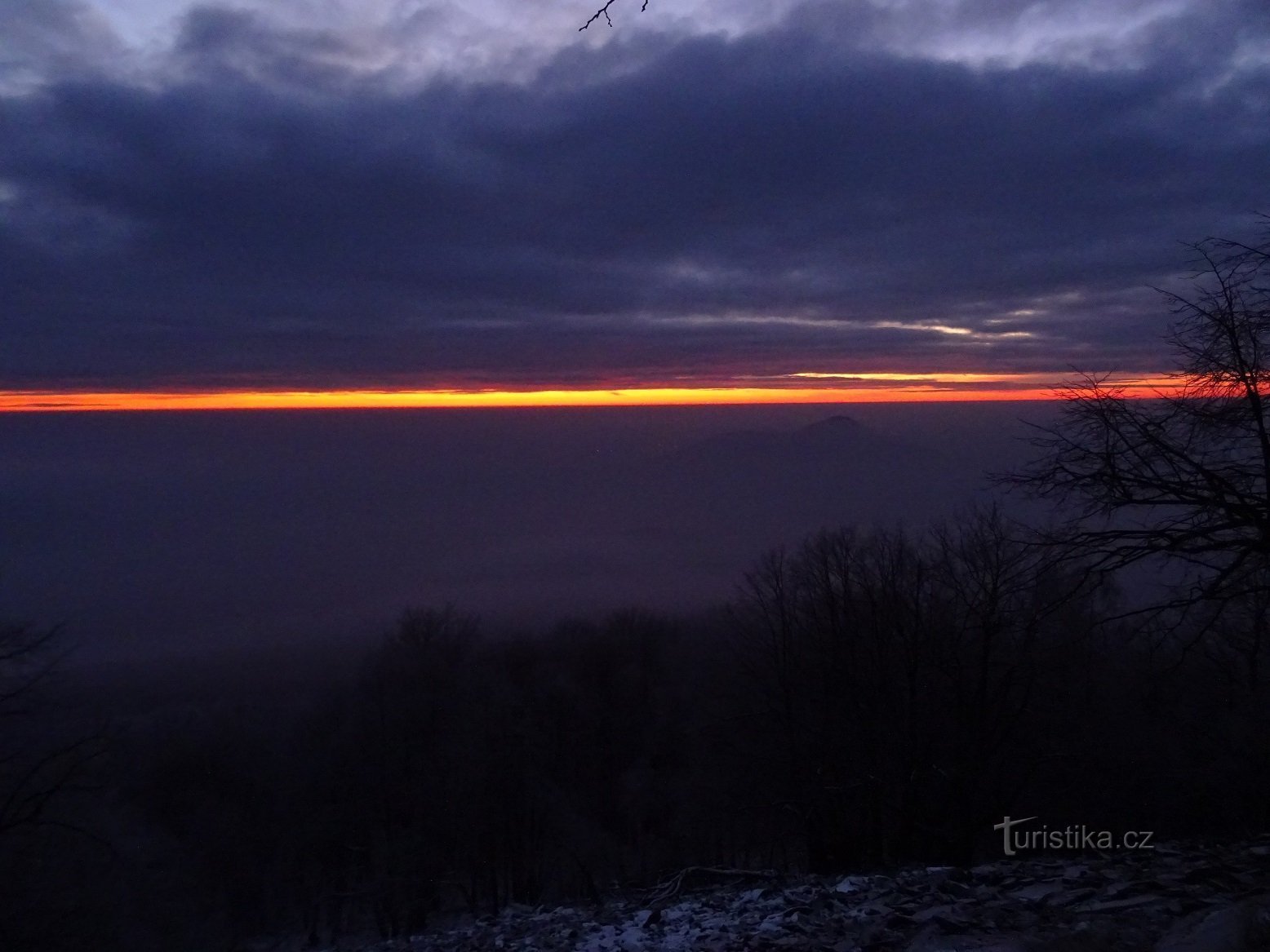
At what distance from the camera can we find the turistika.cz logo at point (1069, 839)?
8.99m

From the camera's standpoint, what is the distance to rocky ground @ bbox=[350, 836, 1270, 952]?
5559mm

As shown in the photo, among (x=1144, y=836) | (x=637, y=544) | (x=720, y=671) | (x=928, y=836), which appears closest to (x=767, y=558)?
(x=720, y=671)

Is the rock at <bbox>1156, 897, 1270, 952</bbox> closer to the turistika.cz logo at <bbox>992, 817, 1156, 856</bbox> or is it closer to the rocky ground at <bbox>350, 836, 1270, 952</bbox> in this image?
the rocky ground at <bbox>350, 836, 1270, 952</bbox>

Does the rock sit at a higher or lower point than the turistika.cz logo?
higher

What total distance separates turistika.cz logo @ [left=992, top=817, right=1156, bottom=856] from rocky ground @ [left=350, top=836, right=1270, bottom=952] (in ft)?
0.85

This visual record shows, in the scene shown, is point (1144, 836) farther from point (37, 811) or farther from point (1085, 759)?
point (37, 811)

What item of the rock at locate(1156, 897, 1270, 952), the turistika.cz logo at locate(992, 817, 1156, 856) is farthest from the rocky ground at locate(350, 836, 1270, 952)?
the turistika.cz logo at locate(992, 817, 1156, 856)

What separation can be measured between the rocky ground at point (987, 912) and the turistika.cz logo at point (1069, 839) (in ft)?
0.85

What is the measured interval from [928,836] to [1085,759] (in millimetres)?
2965

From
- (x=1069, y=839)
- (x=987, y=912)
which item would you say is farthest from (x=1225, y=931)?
(x=1069, y=839)

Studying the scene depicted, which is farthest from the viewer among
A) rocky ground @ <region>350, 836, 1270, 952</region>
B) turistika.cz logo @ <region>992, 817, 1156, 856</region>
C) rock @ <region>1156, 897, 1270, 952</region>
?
turistika.cz logo @ <region>992, 817, 1156, 856</region>

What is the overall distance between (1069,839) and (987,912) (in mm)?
3557

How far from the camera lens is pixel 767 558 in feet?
66.5


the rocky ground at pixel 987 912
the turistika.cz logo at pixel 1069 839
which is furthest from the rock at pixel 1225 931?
the turistika.cz logo at pixel 1069 839
